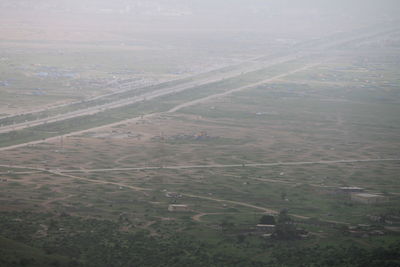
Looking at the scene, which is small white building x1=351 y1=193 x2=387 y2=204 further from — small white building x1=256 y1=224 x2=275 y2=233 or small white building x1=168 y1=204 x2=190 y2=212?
small white building x1=168 y1=204 x2=190 y2=212

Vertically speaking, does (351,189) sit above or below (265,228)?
above

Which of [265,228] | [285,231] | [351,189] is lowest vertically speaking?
[265,228]

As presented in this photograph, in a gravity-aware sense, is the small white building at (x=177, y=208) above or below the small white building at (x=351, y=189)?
above

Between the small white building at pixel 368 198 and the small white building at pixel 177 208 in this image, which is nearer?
the small white building at pixel 177 208

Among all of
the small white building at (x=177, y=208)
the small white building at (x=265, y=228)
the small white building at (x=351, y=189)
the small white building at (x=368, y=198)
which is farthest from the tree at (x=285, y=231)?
the small white building at (x=351, y=189)

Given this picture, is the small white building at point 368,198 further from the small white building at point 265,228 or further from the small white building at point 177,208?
the small white building at point 177,208

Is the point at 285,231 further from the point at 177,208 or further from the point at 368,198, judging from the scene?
the point at 368,198

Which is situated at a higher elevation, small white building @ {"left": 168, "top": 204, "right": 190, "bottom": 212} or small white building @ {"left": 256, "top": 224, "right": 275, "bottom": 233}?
small white building @ {"left": 168, "top": 204, "right": 190, "bottom": 212}

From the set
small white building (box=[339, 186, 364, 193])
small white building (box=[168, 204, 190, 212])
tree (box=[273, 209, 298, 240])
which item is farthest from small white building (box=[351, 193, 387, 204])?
→ small white building (box=[168, 204, 190, 212])

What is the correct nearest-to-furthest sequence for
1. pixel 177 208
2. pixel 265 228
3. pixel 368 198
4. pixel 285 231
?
pixel 285 231, pixel 265 228, pixel 177 208, pixel 368 198

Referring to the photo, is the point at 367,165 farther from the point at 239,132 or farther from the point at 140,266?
the point at 140,266

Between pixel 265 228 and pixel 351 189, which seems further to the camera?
pixel 351 189

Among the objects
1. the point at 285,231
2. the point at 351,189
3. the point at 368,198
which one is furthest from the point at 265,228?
the point at 351,189
